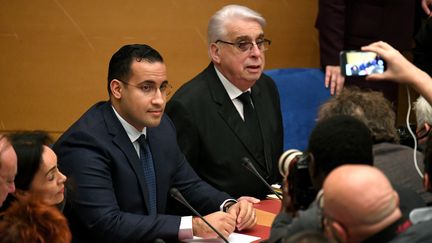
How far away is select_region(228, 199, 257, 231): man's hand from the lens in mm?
3150

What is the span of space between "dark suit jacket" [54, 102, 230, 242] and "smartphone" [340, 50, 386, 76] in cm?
88

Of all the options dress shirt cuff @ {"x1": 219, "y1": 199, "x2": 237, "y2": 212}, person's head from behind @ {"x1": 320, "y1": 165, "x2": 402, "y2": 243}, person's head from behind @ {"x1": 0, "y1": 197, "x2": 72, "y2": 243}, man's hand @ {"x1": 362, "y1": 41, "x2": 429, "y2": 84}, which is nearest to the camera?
person's head from behind @ {"x1": 320, "y1": 165, "x2": 402, "y2": 243}

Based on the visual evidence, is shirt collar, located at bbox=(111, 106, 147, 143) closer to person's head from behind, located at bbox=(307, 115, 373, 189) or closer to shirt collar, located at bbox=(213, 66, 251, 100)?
shirt collar, located at bbox=(213, 66, 251, 100)

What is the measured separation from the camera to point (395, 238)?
200cm

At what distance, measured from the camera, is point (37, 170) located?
2816 mm

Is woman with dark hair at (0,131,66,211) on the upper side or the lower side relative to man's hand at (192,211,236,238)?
upper

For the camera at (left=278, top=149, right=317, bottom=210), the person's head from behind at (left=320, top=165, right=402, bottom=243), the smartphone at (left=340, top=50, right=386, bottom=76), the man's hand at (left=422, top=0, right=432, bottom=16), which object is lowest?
the camera at (left=278, top=149, right=317, bottom=210)

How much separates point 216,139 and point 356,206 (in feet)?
6.47

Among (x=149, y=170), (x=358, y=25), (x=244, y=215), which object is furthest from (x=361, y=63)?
(x=358, y=25)

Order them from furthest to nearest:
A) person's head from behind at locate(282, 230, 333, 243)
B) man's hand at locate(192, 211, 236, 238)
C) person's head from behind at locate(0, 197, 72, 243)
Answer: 1. man's hand at locate(192, 211, 236, 238)
2. person's head from behind at locate(0, 197, 72, 243)
3. person's head from behind at locate(282, 230, 333, 243)

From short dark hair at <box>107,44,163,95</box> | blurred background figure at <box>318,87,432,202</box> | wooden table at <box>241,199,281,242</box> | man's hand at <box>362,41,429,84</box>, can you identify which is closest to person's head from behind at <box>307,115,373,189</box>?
man's hand at <box>362,41,429,84</box>

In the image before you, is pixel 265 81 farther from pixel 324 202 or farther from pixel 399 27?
pixel 324 202

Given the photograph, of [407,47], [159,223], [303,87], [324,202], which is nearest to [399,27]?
[407,47]

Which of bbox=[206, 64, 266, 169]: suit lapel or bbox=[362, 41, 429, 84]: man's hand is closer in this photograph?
bbox=[362, 41, 429, 84]: man's hand
